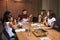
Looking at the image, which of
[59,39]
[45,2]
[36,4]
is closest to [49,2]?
[45,2]

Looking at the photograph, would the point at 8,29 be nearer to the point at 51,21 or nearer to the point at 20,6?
the point at 51,21

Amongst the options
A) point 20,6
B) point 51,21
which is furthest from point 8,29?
point 20,6

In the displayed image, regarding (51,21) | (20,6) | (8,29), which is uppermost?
(20,6)

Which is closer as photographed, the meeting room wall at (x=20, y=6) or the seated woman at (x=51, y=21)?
the seated woman at (x=51, y=21)

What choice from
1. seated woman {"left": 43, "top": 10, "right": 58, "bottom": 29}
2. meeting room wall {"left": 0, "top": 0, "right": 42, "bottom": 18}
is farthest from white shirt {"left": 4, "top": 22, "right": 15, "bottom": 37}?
meeting room wall {"left": 0, "top": 0, "right": 42, "bottom": 18}

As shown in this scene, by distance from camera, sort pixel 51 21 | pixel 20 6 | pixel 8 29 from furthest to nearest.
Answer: pixel 20 6 < pixel 51 21 < pixel 8 29

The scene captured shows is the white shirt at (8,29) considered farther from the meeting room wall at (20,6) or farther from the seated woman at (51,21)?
the meeting room wall at (20,6)

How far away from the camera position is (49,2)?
5.65 m

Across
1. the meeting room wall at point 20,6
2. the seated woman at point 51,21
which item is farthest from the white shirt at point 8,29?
the meeting room wall at point 20,6

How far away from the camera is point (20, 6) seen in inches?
229

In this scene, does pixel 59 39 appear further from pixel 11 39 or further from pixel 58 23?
pixel 11 39

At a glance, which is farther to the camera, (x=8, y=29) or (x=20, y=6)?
(x=20, y=6)

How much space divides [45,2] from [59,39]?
3817 mm

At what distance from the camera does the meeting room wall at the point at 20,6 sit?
5.66m
